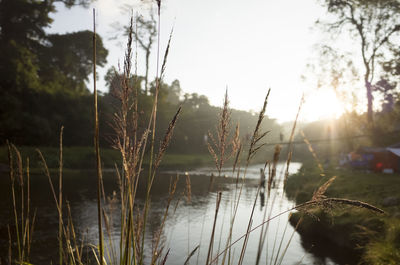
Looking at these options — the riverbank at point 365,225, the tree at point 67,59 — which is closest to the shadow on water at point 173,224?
the riverbank at point 365,225

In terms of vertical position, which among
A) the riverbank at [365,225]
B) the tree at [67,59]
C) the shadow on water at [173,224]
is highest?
the tree at [67,59]

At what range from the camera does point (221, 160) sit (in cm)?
184

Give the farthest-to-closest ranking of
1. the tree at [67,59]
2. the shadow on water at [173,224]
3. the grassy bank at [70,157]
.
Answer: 1. the tree at [67,59]
2. the grassy bank at [70,157]
3. the shadow on water at [173,224]

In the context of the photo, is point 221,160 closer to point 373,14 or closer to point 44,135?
point 373,14

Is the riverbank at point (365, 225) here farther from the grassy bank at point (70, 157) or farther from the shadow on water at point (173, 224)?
the grassy bank at point (70, 157)

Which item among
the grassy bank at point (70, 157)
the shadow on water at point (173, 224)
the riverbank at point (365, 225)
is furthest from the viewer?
the grassy bank at point (70, 157)

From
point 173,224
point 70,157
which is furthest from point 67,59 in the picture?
point 173,224

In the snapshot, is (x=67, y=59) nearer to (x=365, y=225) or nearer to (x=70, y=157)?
(x=70, y=157)

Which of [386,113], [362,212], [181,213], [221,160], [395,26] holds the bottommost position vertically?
[181,213]

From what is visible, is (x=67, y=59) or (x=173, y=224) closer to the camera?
(x=173, y=224)

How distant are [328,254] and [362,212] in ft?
5.69

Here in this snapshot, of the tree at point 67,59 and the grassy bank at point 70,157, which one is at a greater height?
the tree at point 67,59

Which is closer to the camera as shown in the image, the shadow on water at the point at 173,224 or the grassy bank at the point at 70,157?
the shadow on water at the point at 173,224

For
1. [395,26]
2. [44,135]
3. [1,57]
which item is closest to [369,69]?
[395,26]
